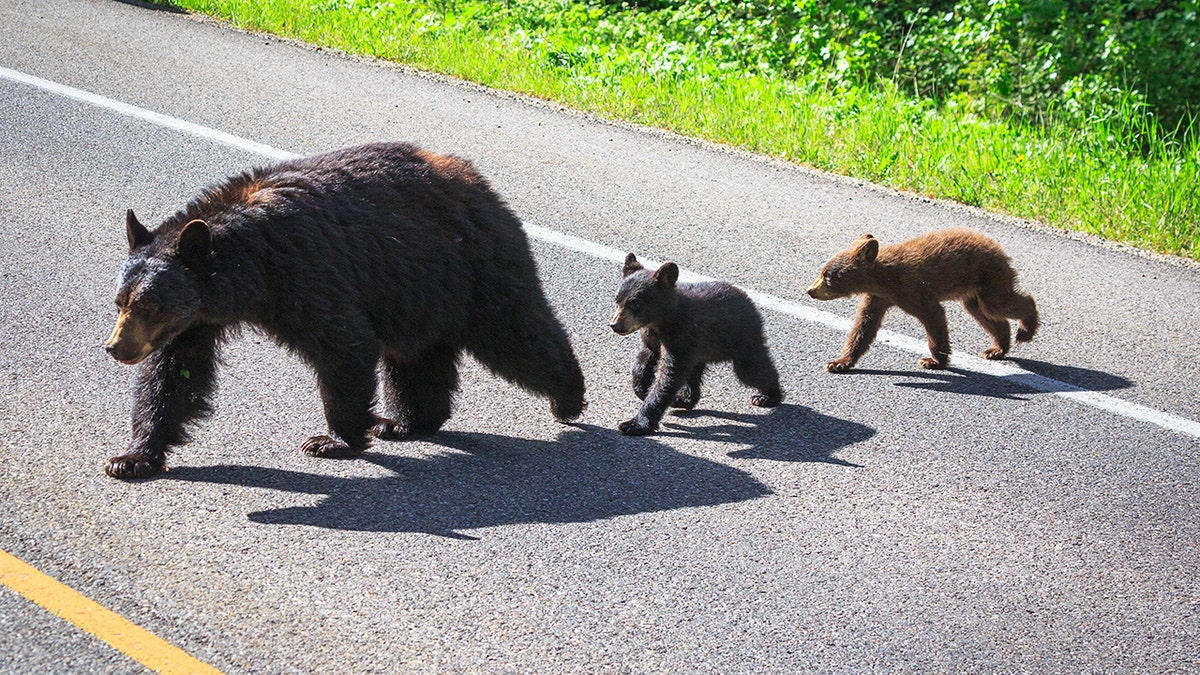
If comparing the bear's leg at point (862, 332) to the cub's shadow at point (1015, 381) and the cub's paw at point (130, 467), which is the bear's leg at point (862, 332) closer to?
the cub's shadow at point (1015, 381)

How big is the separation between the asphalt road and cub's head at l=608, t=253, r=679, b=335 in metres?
0.45

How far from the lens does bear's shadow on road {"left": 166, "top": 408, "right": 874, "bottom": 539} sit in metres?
5.51

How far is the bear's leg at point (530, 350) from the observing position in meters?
6.40

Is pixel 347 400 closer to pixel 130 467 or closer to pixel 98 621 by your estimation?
pixel 130 467

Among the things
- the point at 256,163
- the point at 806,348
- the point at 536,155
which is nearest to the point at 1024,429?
the point at 806,348

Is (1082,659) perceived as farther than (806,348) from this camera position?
No

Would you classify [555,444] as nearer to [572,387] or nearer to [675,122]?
[572,387]

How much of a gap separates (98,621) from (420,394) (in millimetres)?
2102

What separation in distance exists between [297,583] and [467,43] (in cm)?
996

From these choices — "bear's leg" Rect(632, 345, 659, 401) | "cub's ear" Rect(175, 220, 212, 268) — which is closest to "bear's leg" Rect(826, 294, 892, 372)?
"bear's leg" Rect(632, 345, 659, 401)

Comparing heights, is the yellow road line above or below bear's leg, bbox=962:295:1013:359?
below

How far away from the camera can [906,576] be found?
5.29 meters

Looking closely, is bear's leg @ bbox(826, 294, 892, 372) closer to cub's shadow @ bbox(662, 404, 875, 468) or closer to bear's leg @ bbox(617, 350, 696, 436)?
cub's shadow @ bbox(662, 404, 875, 468)

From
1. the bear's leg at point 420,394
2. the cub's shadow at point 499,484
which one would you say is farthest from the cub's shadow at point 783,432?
the bear's leg at point 420,394
